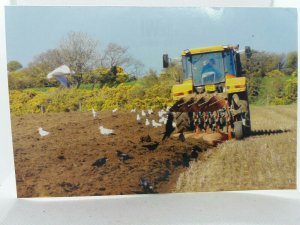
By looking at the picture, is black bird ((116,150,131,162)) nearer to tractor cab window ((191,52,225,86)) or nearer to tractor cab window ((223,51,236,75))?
tractor cab window ((191,52,225,86))

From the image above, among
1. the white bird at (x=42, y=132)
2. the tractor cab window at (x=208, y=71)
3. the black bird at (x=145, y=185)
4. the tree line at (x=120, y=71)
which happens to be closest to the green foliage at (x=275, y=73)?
the tree line at (x=120, y=71)

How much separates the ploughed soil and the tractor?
0.27 meters

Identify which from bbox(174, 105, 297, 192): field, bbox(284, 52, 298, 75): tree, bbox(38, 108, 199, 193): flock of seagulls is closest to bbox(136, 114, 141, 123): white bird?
bbox(38, 108, 199, 193): flock of seagulls

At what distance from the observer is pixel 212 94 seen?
3096 mm

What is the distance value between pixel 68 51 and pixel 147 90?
77 cm

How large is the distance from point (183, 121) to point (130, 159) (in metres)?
0.59

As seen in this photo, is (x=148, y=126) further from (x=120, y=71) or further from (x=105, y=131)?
(x=120, y=71)

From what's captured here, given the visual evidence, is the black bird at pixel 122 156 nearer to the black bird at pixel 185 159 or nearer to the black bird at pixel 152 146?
the black bird at pixel 152 146

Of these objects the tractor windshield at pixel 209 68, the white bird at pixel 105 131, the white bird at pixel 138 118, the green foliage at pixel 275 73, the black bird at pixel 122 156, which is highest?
the tractor windshield at pixel 209 68

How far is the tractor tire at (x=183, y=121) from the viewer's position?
310 centimetres

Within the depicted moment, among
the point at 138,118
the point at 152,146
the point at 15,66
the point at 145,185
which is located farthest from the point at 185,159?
the point at 15,66

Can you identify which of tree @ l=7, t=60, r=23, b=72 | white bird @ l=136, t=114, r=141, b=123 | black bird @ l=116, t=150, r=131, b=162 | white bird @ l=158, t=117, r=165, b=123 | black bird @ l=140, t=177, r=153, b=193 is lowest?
black bird @ l=140, t=177, r=153, b=193

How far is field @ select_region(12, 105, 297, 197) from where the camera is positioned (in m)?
3.04

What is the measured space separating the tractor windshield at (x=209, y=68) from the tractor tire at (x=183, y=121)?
293mm
